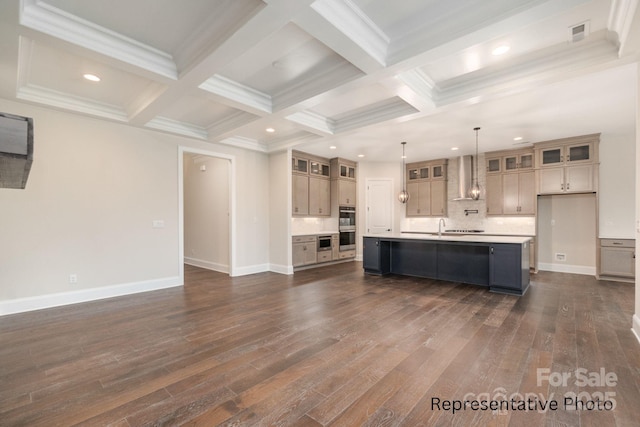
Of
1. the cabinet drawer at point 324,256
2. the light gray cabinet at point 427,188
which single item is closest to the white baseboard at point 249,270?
the cabinet drawer at point 324,256

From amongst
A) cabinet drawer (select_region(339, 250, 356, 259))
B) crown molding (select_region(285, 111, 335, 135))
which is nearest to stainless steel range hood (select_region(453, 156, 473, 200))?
cabinet drawer (select_region(339, 250, 356, 259))

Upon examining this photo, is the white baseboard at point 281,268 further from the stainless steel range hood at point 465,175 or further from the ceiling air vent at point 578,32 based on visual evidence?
the ceiling air vent at point 578,32

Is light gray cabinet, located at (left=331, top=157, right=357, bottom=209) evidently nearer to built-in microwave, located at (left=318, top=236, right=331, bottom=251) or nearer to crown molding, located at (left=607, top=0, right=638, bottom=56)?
built-in microwave, located at (left=318, top=236, right=331, bottom=251)

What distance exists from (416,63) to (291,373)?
10.3 ft

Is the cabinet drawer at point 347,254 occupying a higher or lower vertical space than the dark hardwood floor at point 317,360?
higher

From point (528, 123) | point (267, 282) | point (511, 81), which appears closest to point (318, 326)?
point (267, 282)

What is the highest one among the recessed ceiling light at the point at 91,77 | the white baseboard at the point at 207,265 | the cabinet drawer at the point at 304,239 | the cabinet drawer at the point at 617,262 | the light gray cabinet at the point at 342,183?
the recessed ceiling light at the point at 91,77

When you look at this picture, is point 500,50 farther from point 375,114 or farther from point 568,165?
point 568,165

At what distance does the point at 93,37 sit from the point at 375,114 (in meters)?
3.61

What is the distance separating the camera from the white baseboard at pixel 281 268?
21.2ft

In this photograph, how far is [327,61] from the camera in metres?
3.22

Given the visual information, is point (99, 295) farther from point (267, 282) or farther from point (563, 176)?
point (563, 176)

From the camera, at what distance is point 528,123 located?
4.99 meters

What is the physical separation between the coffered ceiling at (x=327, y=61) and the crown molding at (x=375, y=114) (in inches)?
0.8
